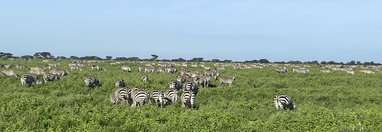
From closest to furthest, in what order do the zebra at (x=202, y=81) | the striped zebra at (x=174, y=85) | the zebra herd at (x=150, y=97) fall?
the zebra herd at (x=150, y=97)
the striped zebra at (x=174, y=85)
the zebra at (x=202, y=81)

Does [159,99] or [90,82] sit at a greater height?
[90,82]

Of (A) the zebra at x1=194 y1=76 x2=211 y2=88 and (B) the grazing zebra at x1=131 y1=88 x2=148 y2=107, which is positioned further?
(A) the zebra at x1=194 y1=76 x2=211 y2=88

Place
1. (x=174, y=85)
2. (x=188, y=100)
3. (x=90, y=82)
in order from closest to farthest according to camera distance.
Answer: (x=188, y=100), (x=174, y=85), (x=90, y=82)

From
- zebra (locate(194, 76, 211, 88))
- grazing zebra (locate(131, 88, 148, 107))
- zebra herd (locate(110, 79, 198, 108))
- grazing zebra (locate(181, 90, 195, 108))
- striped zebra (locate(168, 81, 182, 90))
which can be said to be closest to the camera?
grazing zebra (locate(181, 90, 195, 108))

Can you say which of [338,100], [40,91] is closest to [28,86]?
[40,91]

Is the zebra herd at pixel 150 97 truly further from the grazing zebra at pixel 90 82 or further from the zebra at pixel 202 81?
the zebra at pixel 202 81

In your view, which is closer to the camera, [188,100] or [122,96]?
[188,100]

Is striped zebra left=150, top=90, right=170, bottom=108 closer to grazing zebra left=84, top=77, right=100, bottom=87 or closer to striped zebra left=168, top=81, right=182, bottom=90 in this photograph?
striped zebra left=168, top=81, right=182, bottom=90

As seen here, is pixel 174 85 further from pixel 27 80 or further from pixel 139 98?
pixel 27 80

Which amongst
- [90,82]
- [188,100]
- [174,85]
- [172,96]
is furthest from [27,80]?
[188,100]

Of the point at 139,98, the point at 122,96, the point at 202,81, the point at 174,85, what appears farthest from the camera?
the point at 202,81

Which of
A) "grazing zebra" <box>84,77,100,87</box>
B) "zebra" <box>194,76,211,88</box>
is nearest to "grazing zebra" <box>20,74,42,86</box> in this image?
"grazing zebra" <box>84,77,100,87</box>

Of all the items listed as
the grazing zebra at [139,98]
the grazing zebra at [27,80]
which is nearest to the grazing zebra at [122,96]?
the grazing zebra at [139,98]

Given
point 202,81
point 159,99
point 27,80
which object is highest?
point 27,80
